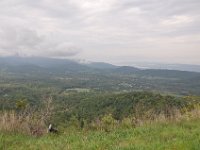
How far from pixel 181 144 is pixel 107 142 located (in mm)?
1515

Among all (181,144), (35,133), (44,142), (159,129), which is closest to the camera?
(181,144)

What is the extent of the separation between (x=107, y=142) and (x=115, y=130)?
1.34 meters

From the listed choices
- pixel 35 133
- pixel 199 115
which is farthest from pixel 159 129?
pixel 35 133

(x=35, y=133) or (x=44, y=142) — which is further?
(x=35, y=133)

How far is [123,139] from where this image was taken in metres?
6.82

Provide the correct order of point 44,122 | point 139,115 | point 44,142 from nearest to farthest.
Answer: point 44,142 → point 44,122 → point 139,115

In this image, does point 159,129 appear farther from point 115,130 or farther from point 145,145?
point 145,145

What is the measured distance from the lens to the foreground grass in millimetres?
5957

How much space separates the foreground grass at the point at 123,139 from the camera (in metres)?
5.96

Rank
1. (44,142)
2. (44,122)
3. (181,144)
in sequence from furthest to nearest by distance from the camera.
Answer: (44,122)
(44,142)
(181,144)

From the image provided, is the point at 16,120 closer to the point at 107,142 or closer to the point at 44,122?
the point at 44,122

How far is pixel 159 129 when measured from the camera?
7.52 metres

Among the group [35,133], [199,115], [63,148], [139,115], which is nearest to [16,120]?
[35,133]

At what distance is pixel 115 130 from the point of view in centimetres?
785
